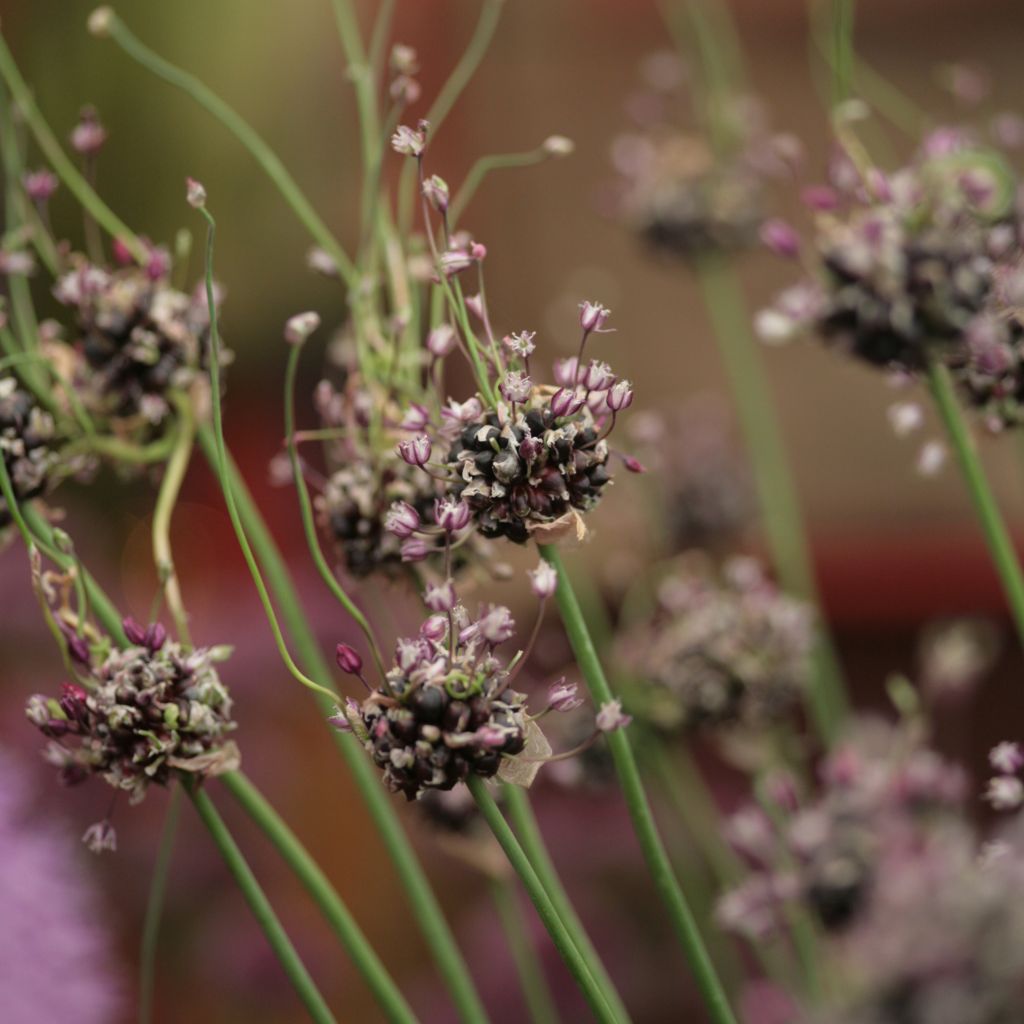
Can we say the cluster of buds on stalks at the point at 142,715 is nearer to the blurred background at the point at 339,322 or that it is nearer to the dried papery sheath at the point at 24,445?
the dried papery sheath at the point at 24,445

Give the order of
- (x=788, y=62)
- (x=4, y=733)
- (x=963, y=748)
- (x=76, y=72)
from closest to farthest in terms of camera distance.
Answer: (x=4, y=733) → (x=963, y=748) → (x=76, y=72) → (x=788, y=62)

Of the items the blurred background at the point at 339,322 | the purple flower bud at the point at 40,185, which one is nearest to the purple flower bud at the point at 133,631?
the purple flower bud at the point at 40,185

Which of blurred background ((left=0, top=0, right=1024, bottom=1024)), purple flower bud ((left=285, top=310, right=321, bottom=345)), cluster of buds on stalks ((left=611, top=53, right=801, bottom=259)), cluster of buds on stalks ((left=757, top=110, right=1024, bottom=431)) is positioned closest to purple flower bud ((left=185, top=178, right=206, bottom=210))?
purple flower bud ((left=285, top=310, right=321, bottom=345))

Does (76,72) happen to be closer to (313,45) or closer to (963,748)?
(313,45)

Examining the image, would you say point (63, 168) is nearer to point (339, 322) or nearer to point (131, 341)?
point (131, 341)

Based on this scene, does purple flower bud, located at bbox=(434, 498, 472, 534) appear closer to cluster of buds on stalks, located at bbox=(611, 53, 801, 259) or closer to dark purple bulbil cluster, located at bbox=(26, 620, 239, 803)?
dark purple bulbil cluster, located at bbox=(26, 620, 239, 803)

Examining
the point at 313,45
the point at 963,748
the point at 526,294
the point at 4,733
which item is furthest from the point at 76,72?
the point at 963,748
